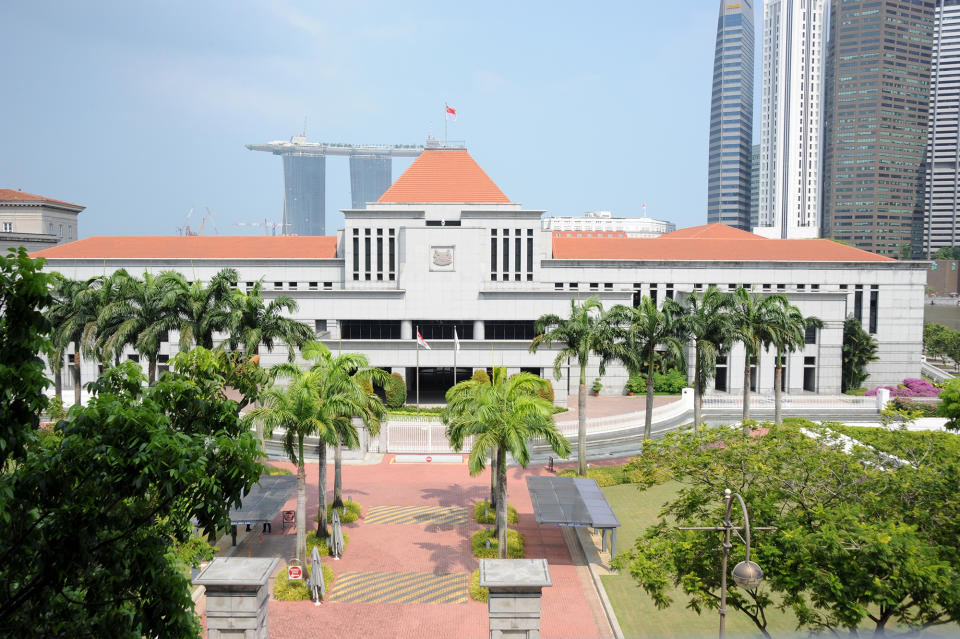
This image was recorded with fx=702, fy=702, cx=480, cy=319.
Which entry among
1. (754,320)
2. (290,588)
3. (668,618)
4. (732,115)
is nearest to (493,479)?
(290,588)

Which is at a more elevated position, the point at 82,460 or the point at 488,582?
the point at 82,460

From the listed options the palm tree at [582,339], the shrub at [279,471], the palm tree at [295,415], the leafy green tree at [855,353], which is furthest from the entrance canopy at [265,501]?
the leafy green tree at [855,353]

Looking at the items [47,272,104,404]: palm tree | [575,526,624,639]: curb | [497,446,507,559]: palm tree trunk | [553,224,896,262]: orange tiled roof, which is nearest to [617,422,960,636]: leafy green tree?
[575,526,624,639]: curb

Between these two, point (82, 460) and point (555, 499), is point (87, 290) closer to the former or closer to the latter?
point (555, 499)

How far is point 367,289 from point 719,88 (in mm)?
169314

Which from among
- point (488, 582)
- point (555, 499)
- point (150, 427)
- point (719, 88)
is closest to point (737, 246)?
point (555, 499)

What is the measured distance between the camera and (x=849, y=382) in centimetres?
5241

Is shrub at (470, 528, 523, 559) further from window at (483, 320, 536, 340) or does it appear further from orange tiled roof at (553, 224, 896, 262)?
orange tiled roof at (553, 224, 896, 262)

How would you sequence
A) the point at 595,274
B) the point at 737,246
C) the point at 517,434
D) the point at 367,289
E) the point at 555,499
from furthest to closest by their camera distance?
the point at 737,246 → the point at 595,274 → the point at 367,289 → the point at 555,499 → the point at 517,434

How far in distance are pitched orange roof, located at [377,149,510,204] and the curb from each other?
34803 millimetres

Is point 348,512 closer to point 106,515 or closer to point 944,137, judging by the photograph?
point 106,515

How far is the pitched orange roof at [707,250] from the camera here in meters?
54.7

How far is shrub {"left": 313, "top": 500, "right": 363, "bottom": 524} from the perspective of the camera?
82.8 feet

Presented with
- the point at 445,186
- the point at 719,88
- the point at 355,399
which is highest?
the point at 719,88
